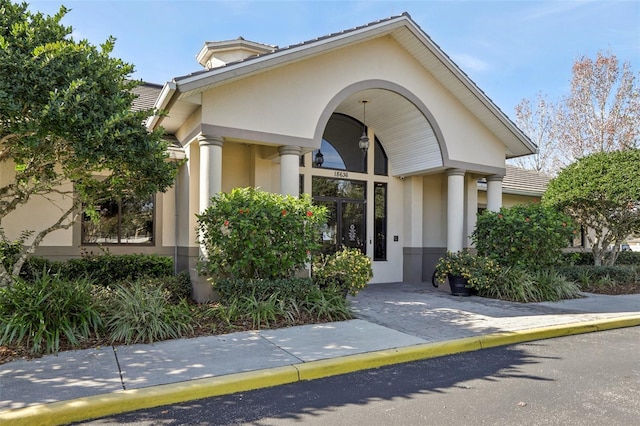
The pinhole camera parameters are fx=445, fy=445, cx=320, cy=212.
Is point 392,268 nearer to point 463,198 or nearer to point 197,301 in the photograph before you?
point 463,198

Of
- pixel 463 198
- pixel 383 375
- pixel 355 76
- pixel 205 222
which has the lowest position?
pixel 383 375

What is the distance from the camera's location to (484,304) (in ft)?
32.7

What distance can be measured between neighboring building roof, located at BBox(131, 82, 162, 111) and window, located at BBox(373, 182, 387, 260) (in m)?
6.96

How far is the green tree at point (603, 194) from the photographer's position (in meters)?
12.8

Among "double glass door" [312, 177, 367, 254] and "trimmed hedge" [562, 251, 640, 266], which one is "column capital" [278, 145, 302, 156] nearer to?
"double glass door" [312, 177, 367, 254]

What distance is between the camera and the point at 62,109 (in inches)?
231

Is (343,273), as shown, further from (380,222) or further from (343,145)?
(343,145)

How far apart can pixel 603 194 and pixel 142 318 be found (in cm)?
1305

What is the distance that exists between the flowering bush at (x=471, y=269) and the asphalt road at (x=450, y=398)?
4643 millimetres

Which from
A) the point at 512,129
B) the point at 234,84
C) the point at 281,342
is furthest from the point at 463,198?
the point at 281,342

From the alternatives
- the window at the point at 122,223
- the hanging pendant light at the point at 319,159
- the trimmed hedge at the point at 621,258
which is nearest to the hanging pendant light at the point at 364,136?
the hanging pendant light at the point at 319,159

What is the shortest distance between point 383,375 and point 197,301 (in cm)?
478

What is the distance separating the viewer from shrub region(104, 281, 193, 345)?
6445 mm

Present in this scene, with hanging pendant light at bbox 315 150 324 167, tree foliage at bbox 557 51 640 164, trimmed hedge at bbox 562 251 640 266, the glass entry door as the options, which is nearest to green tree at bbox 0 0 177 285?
hanging pendant light at bbox 315 150 324 167
